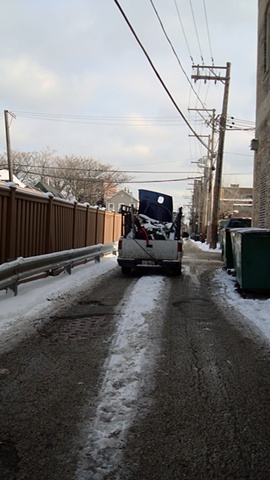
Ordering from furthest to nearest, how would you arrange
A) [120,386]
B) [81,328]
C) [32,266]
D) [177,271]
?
1. [177,271]
2. [32,266]
3. [81,328]
4. [120,386]

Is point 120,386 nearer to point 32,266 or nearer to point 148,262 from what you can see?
point 32,266

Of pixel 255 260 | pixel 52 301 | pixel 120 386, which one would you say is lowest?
pixel 120 386

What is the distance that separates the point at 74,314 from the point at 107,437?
12.6 feet

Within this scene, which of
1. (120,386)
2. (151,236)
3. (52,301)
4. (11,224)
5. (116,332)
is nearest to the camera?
(120,386)

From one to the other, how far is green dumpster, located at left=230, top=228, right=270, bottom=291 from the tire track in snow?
7.42ft

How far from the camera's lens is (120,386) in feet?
12.3

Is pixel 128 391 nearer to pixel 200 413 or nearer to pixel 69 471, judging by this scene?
pixel 200 413

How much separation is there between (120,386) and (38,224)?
6487 mm

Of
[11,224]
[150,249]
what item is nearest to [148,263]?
[150,249]

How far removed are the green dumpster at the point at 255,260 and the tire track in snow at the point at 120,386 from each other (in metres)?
2.26

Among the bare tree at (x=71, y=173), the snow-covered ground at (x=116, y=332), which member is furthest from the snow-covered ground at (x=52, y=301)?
A: the bare tree at (x=71, y=173)

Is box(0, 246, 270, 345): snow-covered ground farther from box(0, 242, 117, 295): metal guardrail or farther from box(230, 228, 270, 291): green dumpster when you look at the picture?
box(230, 228, 270, 291): green dumpster

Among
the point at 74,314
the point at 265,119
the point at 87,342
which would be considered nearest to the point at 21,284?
the point at 74,314

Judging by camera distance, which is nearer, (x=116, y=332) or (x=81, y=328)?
(x=116, y=332)
